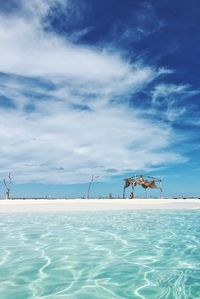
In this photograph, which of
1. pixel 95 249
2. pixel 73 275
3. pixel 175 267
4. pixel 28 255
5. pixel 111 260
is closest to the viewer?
pixel 73 275

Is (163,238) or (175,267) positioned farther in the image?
A: (163,238)

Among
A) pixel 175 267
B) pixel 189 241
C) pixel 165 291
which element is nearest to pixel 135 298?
pixel 165 291

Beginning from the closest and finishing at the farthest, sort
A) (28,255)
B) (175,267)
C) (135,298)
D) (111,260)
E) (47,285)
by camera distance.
→ 1. (135,298)
2. (47,285)
3. (175,267)
4. (111,260)
5. (28,255)

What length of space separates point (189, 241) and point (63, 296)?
205 inches

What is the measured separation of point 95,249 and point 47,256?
4.01ft

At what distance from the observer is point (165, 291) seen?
4637 millimetres

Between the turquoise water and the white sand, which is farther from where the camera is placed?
the white sand

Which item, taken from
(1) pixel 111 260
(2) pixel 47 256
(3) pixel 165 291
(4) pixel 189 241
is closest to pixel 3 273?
(2) pixel 47 256

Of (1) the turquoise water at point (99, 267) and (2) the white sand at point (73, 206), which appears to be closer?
(1) the turquoise water at point (99, 267)

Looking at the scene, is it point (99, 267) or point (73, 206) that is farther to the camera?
point (73, 206)

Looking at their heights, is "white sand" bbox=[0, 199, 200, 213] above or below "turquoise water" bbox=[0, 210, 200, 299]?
above

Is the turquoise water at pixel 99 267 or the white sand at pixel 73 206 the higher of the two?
the white sand at pixel 73 206

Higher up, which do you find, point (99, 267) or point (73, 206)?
point (73, 206)

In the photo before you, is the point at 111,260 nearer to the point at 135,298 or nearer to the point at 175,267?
the point at 175,267
